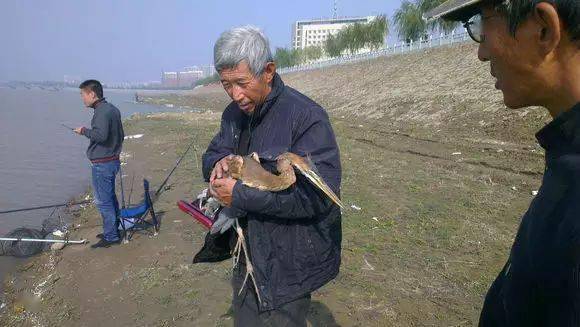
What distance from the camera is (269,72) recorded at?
252cm

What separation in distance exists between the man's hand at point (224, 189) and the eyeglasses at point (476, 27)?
1.38 metres

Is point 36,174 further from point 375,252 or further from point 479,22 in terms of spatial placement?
point 479,22

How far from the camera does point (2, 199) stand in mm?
11250

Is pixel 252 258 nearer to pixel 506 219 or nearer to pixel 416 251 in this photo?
pixel 416 251

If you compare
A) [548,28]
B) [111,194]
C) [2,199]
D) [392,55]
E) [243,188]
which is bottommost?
[2,199]

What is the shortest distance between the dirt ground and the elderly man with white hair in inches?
76.6

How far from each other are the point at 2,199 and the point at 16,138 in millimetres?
15064

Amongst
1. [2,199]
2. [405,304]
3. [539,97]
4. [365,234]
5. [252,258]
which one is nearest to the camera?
[539,97]

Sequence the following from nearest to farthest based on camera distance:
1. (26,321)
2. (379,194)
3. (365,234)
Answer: (26,321), (365,234), (379,194)

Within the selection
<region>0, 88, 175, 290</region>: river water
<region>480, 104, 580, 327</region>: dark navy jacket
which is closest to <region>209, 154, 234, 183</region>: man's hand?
<region>480, 104, 580, 327</region>: dark navy jacket

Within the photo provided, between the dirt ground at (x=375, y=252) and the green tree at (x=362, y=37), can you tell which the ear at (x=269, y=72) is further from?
the green tree at (x=362, y=37)

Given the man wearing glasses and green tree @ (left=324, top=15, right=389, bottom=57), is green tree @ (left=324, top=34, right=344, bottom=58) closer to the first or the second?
green tree @ (left=324, top=15, right=389, bottom=57)

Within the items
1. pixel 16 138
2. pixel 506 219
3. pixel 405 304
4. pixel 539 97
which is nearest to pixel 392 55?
pixel 16 138

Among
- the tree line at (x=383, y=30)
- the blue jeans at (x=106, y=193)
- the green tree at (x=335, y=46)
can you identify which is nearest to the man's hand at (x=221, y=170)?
the blue jeans at (x=106, y=193)
